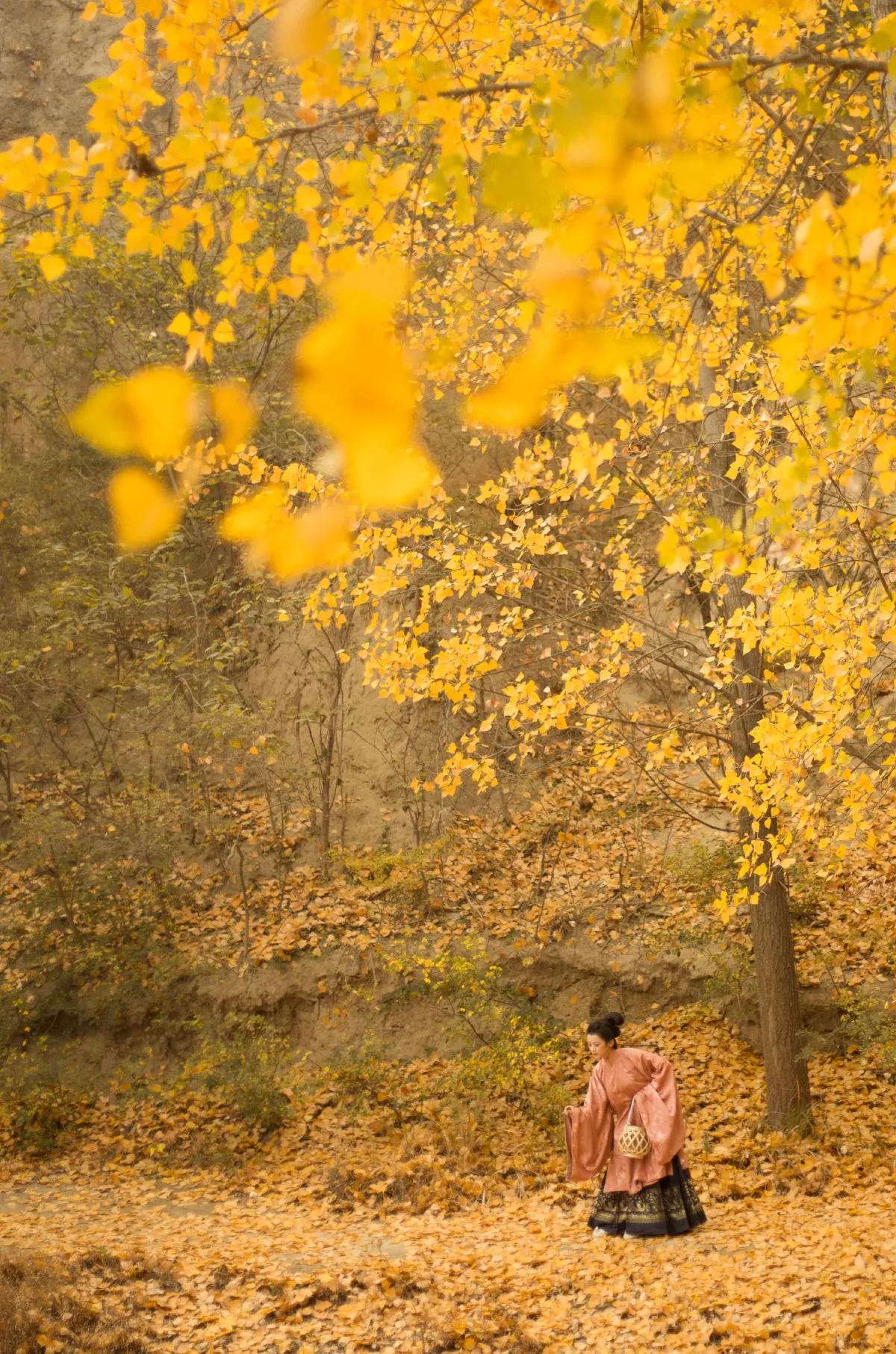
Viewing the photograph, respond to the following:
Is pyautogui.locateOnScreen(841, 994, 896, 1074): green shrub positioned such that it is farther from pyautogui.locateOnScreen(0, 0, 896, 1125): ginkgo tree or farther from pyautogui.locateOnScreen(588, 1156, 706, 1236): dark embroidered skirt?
pyautogui.locateOnScreen(588, 1156, 706, 1236): dark embroidered skirt

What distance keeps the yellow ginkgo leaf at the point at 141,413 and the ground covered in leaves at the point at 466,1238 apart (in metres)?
4.50

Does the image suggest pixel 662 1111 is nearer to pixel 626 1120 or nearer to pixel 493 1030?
pixel 626 1120

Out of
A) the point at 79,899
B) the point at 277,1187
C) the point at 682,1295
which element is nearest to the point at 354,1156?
the point at 277,1187

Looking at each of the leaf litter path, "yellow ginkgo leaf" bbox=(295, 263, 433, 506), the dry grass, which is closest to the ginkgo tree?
"yellow ginkgo leaf" bbox=(295, 263, 433, 506)

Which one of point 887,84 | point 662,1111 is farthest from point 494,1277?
point 887,84

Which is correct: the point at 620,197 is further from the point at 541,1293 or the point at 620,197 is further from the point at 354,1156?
the point at 354,1156

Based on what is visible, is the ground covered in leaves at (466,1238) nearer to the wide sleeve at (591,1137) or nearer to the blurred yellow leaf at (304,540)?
the wide sleeve at (591,1137)

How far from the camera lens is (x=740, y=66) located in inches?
109

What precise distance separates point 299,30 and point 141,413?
1462mm

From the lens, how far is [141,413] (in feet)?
5.09

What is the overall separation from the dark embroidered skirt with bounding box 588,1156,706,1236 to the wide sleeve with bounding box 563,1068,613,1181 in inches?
10.0

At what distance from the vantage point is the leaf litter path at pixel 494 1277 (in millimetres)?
4535

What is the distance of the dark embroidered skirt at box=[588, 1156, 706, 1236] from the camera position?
19.8 feet

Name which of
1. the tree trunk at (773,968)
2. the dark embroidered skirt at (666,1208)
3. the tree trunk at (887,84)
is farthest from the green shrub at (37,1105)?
the tree trunk at (887,84)
